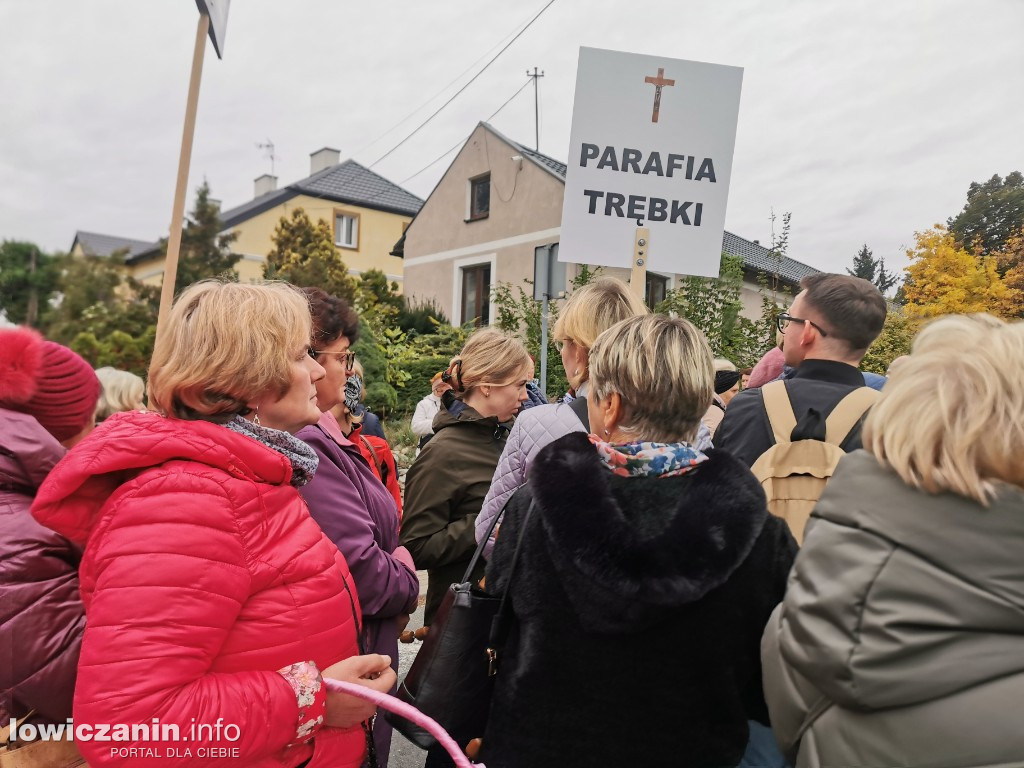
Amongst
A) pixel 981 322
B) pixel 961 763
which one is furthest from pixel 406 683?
pixel 981 322

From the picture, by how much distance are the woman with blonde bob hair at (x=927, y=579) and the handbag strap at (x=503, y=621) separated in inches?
21.0

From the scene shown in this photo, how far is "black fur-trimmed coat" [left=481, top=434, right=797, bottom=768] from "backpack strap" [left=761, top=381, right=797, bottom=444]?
0.79 meters

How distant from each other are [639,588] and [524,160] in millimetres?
18332

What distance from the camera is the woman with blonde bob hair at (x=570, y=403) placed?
1983 millimetres

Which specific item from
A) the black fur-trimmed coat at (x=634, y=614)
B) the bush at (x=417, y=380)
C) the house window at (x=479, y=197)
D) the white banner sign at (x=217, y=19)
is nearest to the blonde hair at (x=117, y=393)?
the white banner sign at (x=217, y=19)

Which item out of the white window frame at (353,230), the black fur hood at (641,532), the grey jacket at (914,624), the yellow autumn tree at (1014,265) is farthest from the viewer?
the white window frame at (353,230)

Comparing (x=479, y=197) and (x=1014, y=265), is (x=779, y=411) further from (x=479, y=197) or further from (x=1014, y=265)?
(x=479, y=197)

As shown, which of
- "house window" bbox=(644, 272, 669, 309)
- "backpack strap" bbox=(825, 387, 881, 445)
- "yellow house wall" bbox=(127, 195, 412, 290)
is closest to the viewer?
"backpack strap" bbox=(825, 387, 881, 445)

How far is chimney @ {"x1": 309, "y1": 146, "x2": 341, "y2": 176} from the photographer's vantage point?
34219mm

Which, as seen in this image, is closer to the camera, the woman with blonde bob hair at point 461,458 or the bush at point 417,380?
the woman with blonde bob hair at point 461,458

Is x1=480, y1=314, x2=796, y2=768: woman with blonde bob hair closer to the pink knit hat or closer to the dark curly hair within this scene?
the pink knit hat

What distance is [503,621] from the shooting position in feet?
4.86

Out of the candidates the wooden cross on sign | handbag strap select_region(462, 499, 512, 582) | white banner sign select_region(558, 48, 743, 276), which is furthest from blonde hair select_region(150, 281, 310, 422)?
the wooden cross on sign

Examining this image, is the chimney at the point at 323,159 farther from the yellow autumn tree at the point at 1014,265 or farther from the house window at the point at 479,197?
the yellow autumn tree at the point at 1014,265
